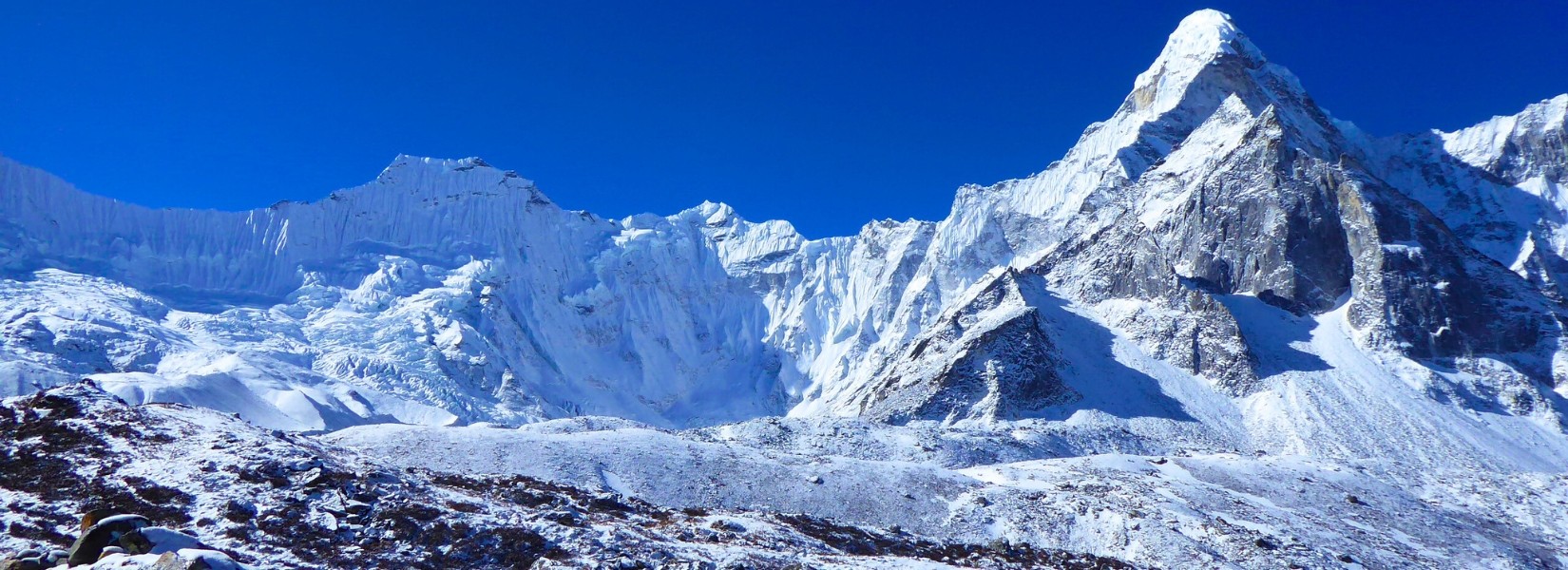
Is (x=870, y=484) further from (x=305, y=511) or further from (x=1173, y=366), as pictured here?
(x=1173, y=366)

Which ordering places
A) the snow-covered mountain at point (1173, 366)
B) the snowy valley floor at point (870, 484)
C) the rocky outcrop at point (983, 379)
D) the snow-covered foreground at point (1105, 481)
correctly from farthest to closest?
1. the rocky outcrop at point (983, 379)
2. the snow-covered mountain at point (1173, 366)
3. the snow-covered foreground at point (1105, 481)
4. the snowy valley floor at point (870, 484)

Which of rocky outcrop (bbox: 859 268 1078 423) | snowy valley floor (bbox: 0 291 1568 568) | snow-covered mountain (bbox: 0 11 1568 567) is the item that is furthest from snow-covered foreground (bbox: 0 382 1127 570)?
rocky outcrop (bbox: 859 268 1078 423)

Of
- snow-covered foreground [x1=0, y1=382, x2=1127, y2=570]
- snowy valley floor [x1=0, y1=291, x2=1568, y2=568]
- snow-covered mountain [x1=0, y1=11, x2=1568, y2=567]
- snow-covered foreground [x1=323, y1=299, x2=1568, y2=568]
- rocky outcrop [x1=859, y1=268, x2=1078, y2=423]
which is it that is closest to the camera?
snow-covered foreground [x1=0, y1=382, x2=1127, y2=570]

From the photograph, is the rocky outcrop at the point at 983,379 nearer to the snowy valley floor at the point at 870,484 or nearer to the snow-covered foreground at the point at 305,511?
the snowy valley floor at the point at 870,484

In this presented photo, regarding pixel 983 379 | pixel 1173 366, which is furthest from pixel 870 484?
pixel 1173 366

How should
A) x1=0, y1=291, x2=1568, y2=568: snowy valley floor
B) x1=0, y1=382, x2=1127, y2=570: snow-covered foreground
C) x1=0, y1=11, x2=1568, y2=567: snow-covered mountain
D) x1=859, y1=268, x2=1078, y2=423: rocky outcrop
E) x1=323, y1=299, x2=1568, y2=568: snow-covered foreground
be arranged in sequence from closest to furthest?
x1=0, y1=382, x2=1127, y2=570: snow-covered foreground, x1=0, y1=291, x2=1568, y2=568: snowy valley floor, x1=323, y1=299, x2=1568, y2=568: snow-covered foreground, x1=0, y1=11, x2=1568, y2=567: snow-covered mountain, x1=859, y1=268, x2=1078, y2=423: rocky outcrop

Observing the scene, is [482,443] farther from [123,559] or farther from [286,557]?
[123,559]

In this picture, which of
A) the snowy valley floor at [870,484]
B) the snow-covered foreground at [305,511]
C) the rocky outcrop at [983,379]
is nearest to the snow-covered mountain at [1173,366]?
the rocky outcrop at [983,379]

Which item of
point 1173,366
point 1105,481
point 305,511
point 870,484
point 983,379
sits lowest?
point 305,511

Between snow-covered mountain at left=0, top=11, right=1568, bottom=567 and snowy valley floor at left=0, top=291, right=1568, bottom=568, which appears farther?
snow-covered mountain at left=0, top=11, right=1568, bottom=567

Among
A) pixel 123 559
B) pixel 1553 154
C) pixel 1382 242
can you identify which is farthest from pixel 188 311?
pixel 1553 154

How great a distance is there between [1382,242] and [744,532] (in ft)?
405

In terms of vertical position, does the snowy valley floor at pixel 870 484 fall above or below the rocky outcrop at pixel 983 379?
below

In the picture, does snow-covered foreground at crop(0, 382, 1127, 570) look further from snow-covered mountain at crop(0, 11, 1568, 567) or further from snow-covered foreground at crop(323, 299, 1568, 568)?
snow-covered mountain at crop(0, 11, 1568, 567)
